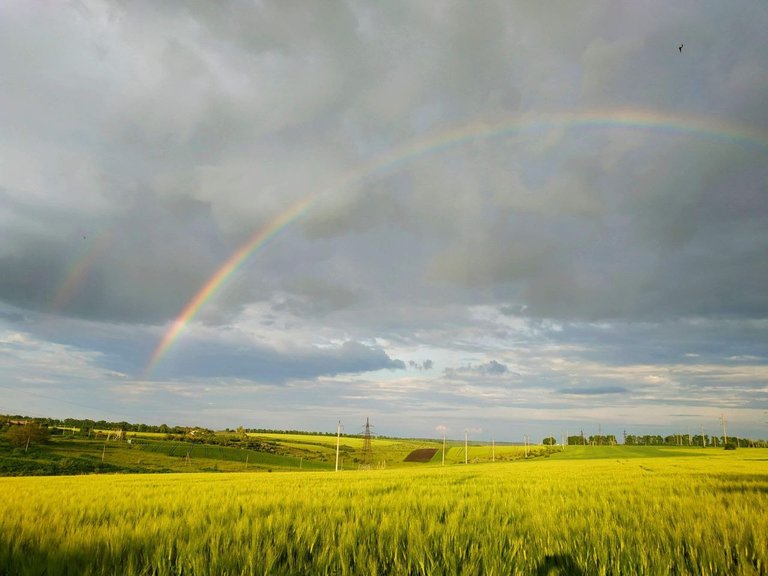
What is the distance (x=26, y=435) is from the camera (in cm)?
8706

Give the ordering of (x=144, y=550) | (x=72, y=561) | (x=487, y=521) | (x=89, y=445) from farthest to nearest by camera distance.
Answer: (x=89, y=445)
(x=487, y=521)
(x=144, y=550)
(x=72, y=561)

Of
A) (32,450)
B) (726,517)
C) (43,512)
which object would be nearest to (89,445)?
(32,450)

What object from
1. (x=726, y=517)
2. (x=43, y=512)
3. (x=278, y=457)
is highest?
(x=726, y=517)

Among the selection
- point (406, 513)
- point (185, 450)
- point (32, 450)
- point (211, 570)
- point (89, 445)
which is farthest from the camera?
point (185, 450)

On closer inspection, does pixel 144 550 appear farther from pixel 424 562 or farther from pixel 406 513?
pixel 406 513

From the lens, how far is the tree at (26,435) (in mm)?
85625

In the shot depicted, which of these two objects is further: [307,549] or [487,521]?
[487,521]

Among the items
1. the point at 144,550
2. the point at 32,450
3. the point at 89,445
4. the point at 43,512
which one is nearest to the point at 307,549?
the point at 144,550

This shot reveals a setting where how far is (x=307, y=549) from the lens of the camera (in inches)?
157

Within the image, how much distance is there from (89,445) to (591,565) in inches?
4661

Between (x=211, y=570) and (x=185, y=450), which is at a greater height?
(x=211, y=570)

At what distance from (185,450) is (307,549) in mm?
122095

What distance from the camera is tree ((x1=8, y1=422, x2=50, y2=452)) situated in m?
85.6

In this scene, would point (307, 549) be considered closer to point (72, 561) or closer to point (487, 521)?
point (72, 561)
